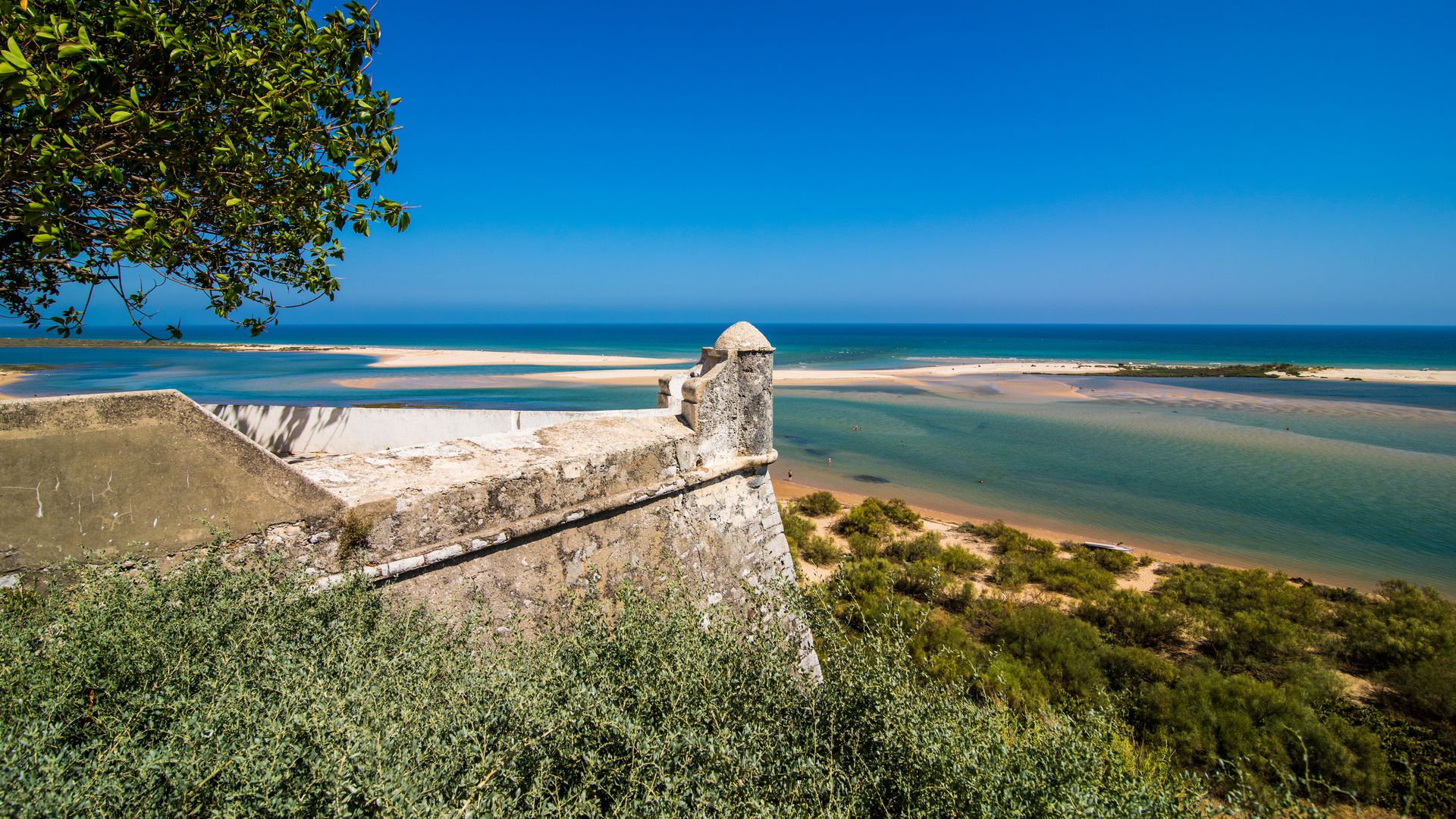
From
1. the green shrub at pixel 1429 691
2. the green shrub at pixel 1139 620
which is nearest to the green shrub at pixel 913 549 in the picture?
the green shrub at pixel 1139 620

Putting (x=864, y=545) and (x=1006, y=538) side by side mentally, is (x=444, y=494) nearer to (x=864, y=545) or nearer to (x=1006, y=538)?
(x=864, y=545)

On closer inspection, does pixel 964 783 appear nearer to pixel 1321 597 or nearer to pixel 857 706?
pixel 857 706

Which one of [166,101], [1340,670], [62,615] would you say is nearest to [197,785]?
[62,615]

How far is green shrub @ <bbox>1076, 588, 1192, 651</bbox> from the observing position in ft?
29.8

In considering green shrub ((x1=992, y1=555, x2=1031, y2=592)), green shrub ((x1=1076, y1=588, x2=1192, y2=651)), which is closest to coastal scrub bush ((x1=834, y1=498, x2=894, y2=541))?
green shrub ((x1=992, y1=555, x2=1031, y2=592))

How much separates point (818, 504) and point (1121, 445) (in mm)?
15083

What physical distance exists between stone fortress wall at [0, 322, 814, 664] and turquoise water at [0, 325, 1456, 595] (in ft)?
→ 38.6

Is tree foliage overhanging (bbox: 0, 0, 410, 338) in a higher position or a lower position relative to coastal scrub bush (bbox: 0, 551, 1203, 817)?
higher

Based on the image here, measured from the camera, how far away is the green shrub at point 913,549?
1203 centimetres

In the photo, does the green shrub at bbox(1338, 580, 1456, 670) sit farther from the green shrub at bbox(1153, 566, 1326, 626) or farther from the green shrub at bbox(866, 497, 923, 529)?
the green shrub at bbox(866, 497, 923, 529)

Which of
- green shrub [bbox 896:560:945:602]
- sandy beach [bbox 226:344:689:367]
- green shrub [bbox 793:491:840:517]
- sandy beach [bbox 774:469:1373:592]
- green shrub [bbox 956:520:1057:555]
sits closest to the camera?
green shrub [bbox 896:560:945:602]

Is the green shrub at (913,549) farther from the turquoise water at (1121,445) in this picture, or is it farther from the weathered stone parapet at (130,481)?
the weathered stone parapet at (130,481)

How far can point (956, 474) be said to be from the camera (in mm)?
19375

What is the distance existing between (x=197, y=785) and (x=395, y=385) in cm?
4004
